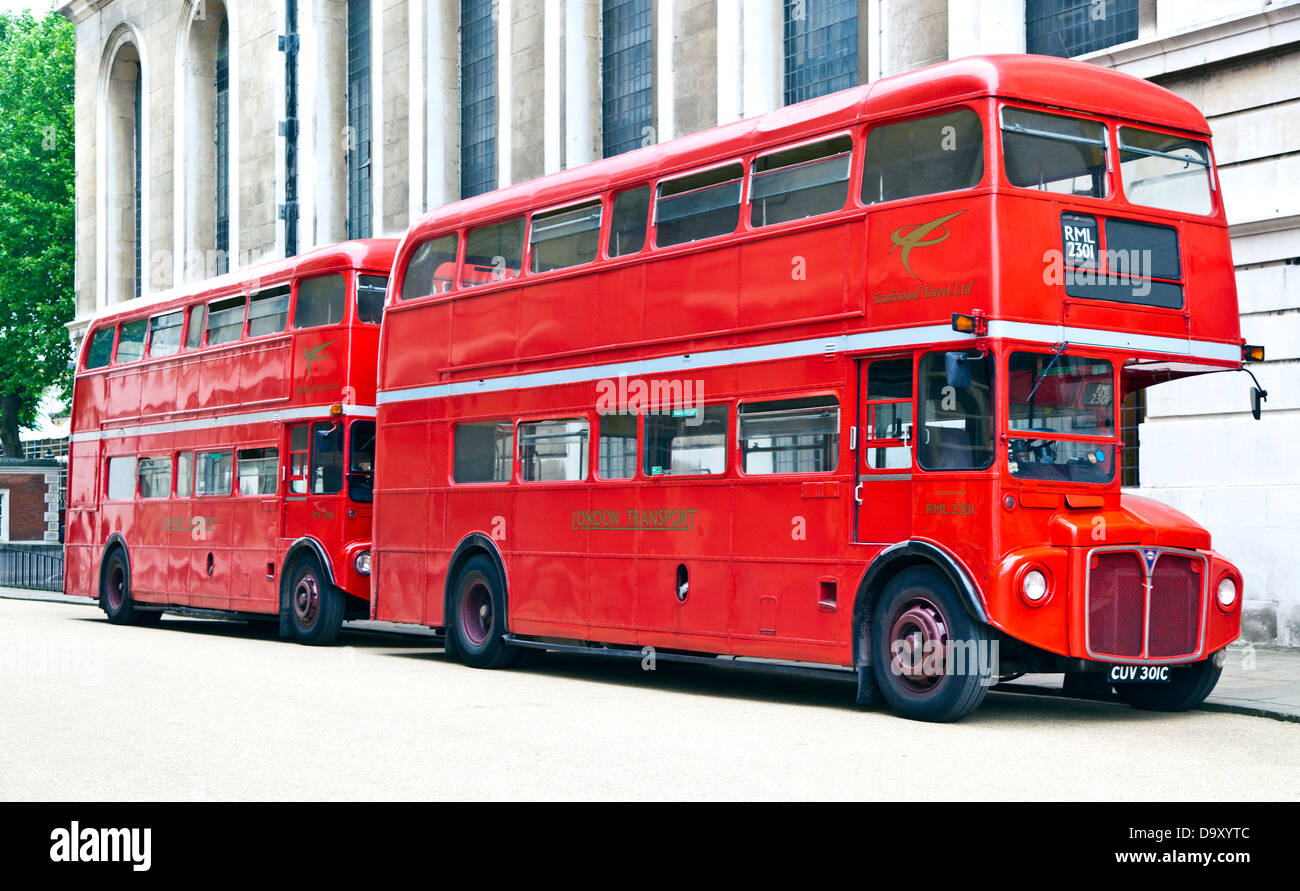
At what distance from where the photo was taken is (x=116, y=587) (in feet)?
77.9

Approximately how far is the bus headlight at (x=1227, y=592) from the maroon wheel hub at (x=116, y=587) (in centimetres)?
1703

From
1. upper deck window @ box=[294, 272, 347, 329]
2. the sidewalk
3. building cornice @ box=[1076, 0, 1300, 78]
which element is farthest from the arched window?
the sidewalk

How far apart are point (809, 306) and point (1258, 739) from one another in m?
4.20

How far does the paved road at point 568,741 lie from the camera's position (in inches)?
315

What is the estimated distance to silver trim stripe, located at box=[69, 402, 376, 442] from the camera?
18422 mm

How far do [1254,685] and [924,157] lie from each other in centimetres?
511

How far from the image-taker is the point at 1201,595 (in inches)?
427

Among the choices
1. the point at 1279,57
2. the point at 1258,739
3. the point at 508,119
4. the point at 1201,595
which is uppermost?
the point at 508,119

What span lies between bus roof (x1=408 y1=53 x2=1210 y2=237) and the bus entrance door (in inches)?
71.2

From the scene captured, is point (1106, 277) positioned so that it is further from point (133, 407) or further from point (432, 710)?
point (133, 407)

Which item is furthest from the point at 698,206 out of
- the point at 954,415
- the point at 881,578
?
the point at 881,578

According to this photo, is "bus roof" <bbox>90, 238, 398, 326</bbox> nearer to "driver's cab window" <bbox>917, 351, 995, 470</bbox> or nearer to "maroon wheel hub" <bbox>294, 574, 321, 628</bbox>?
"maroon wheel hub" <bbox>294, 574, 321, 628</bbox>

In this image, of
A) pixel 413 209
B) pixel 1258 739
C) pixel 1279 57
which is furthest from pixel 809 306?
pixel 413 209

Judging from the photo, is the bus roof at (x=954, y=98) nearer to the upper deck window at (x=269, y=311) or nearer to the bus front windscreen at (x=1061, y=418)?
the bus front windscreen at (x=1061, y=418)
